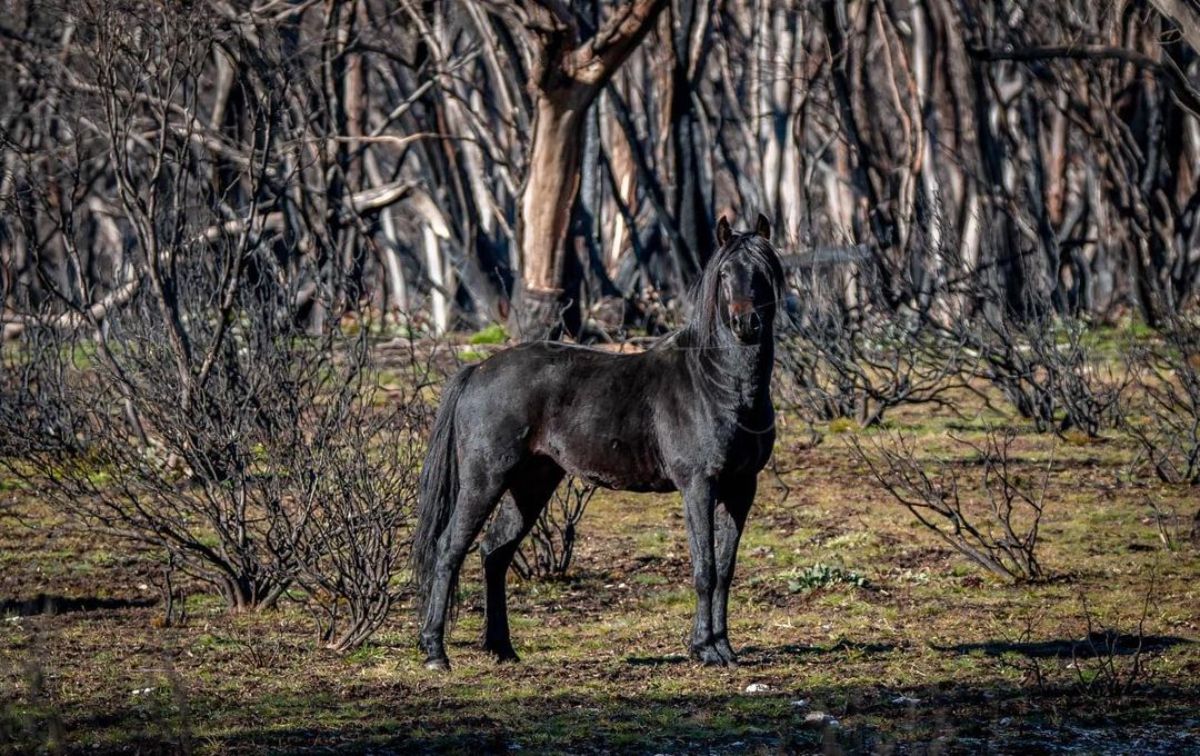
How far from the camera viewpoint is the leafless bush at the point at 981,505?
10578 mm

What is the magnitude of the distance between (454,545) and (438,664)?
0.61 meters

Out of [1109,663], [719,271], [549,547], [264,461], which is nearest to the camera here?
[1109,663]

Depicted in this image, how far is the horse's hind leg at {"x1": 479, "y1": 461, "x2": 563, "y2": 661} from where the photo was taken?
29.2 ft

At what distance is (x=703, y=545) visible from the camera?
332 inches

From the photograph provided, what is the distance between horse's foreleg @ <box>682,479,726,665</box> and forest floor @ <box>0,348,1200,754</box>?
0.20 meters

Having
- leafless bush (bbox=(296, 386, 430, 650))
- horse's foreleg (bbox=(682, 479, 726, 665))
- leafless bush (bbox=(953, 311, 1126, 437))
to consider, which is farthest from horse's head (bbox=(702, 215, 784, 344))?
leafless bush (bbox=(953, 311, 1126, 437))

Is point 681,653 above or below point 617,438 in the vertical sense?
below

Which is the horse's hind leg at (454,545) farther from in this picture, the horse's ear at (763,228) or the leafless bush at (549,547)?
the leafless bush at (549,547)

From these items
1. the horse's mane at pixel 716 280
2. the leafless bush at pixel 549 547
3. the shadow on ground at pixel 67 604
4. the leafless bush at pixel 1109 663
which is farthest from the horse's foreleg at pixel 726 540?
the shadow on ground at pixel 67 604

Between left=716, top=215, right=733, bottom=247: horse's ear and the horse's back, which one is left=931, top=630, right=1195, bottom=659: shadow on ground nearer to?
the horse's back

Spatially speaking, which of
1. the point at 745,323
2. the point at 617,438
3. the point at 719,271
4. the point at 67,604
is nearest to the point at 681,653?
the point at 617,438

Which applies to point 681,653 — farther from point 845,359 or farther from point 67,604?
point 845,359

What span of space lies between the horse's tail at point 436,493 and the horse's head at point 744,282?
4.80ft

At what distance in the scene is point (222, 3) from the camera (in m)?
18.2
